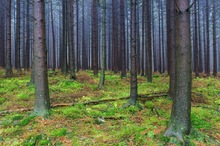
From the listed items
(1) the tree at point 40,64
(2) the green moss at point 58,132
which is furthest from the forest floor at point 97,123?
(1) the tree at point 40,64

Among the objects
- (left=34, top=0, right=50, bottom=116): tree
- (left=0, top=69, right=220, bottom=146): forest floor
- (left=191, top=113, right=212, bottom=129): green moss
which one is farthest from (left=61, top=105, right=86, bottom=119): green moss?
(left=191, top=113, right=212, bottom=129): green moss

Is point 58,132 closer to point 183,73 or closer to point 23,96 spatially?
point 183,73

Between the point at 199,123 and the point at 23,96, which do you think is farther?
the point at 23,96

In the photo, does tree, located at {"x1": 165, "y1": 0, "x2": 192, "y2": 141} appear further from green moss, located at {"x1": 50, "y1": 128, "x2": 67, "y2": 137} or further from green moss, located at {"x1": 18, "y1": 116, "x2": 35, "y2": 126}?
green moss, located at {"x1": 18, "y1": 116, "x2": 35, "y2": 126}

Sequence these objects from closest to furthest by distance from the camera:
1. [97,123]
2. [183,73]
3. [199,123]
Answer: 1. [183,73]
2. [199,123]
3. [97,123]

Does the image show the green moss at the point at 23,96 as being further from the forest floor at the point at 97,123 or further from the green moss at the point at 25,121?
the green moss at the point at 25,121

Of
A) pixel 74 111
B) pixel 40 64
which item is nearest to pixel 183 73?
pixel 74 111

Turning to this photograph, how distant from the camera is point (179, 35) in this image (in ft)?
14.9

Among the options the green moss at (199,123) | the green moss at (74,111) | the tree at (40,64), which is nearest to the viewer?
the green moss at (199,123)

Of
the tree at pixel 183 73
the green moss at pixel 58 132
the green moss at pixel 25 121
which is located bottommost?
the green moss at pixel 58 132

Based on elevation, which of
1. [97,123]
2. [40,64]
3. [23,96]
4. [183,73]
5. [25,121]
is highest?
[40,64]

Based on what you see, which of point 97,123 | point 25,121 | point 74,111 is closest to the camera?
point 25,121

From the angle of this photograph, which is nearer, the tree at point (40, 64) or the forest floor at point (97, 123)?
the forest floor at point (97, 123)

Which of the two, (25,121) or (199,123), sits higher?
(25,121)
